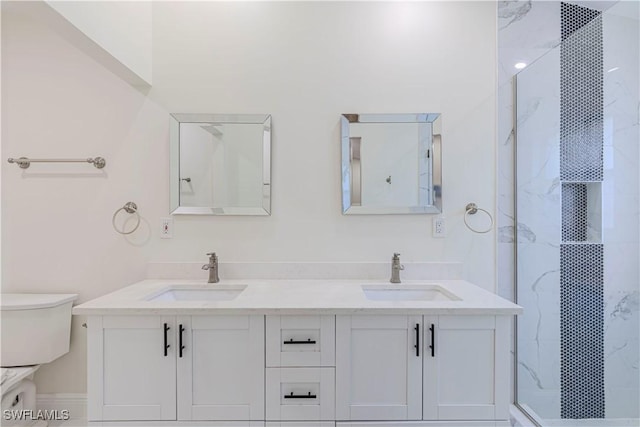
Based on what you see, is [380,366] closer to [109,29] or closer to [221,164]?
[221,164]

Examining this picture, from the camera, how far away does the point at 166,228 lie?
6.22 ft

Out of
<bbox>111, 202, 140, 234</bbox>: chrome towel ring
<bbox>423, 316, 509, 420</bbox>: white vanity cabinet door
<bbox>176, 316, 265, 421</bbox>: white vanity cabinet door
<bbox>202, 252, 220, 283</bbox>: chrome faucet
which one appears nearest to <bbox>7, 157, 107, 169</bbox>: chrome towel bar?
<bbox>111, 202, 140, 234</bbox>: chrome towel ring

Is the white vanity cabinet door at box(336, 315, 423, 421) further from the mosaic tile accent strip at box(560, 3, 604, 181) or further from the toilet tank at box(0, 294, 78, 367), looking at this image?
the toilet tank at box(0, 294, 78, 367)

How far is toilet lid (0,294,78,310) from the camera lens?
5.45 ft

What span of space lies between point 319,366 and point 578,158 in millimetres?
1714

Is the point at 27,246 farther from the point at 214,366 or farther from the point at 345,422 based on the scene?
the point at 345,422

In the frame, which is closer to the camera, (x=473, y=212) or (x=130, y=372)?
(x=130, y=372)

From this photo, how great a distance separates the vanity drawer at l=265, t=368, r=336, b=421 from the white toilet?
51.1 inches

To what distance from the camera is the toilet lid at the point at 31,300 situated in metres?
1.66

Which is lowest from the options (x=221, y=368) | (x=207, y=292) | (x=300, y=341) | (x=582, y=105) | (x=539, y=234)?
(x=221, y=368)

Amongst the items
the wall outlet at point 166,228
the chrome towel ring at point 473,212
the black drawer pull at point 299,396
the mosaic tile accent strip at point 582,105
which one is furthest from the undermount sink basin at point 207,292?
the mosaic tile accent strip at point 582,105

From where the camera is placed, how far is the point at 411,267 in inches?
74.9

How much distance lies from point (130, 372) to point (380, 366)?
1.06m

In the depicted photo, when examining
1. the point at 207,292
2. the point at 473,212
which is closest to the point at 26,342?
the point at 207,292
